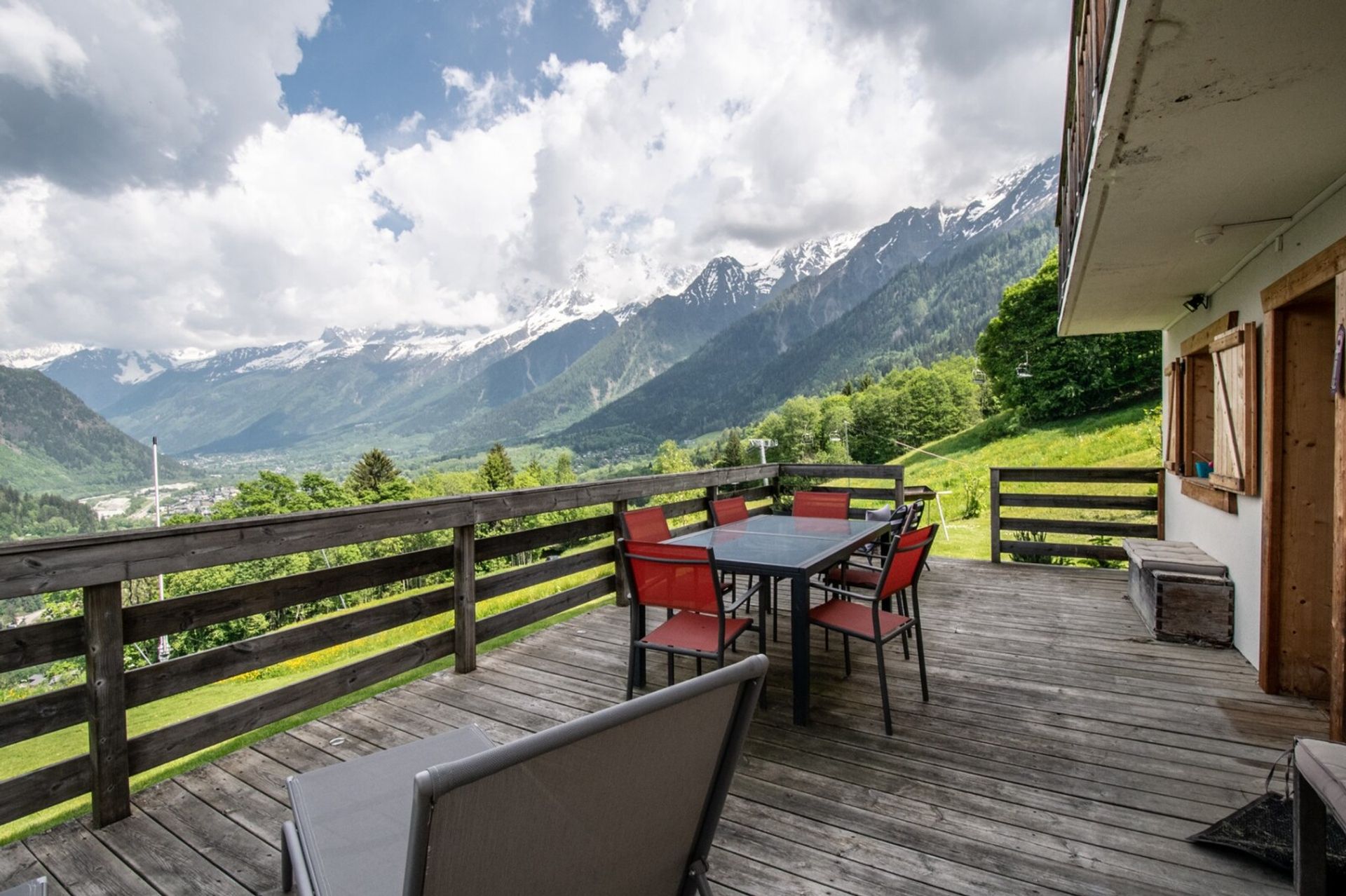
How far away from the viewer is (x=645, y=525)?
13.0ft

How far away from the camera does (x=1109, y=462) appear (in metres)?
14.6

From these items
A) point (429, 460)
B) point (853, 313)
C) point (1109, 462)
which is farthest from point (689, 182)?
point (1109, 462)

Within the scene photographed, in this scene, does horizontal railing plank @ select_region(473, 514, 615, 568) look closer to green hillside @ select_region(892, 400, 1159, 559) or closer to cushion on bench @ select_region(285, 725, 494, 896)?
cushion on bench @ select_region(285, 725, 494, 896)

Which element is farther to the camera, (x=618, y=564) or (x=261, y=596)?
(x=618, y=564)

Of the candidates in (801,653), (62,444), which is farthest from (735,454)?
(62,444)

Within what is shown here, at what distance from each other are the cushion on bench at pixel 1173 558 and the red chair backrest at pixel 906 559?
2.53 m

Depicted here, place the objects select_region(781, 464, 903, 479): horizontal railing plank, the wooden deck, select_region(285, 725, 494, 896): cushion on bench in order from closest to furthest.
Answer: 1. select_region(285, 725, 494, 896): cushion on bench
2. the wooden deck
3. select_region(781, 464, 903, 479): horizontal railing plank

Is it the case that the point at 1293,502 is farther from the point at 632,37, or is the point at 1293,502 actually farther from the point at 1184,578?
the point at 632,37

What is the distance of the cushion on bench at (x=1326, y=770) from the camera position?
1.29 meters

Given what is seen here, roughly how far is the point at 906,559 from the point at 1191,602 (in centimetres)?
268

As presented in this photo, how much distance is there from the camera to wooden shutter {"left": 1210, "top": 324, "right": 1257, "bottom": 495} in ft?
11.9

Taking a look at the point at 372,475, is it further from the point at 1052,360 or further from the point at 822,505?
the point at 822,505

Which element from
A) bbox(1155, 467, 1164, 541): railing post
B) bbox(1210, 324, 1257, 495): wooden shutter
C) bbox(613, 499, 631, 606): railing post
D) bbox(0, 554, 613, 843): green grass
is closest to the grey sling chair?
bbox(0, 554, 613, 843): green grass

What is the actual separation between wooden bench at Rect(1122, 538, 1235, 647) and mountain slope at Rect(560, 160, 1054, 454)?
88644 millimetres
